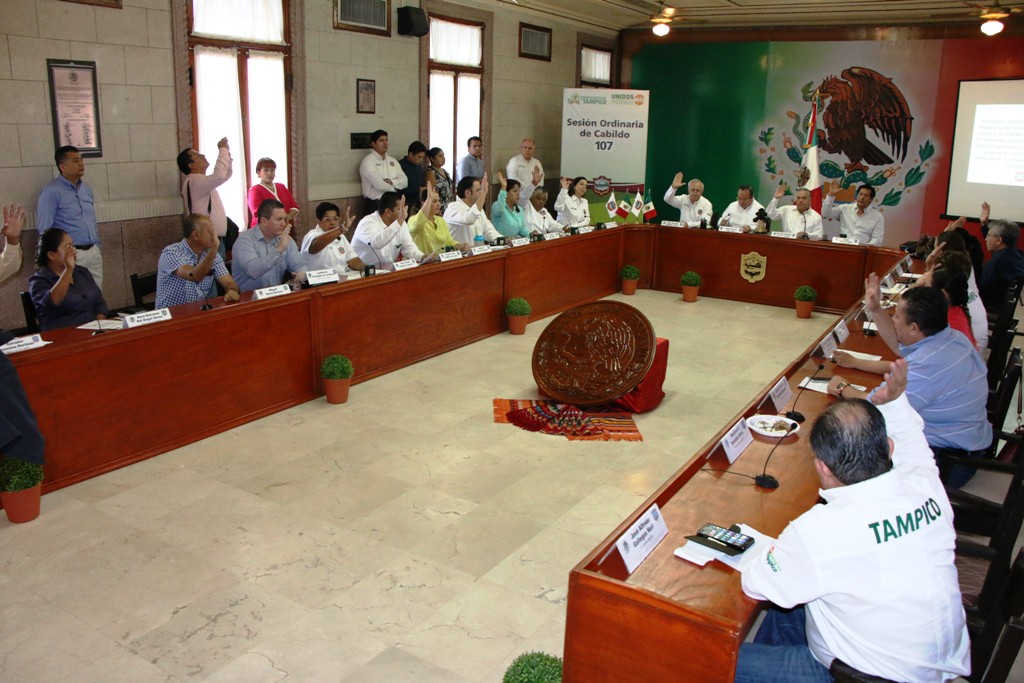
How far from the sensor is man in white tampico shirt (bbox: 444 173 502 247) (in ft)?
24.6

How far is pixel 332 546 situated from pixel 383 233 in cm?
297

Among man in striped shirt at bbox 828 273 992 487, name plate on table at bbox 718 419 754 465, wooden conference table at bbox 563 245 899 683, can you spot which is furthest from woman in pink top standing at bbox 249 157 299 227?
wooden conference table at bbox 563 245 899 683

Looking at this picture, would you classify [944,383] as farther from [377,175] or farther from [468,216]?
[377,175]

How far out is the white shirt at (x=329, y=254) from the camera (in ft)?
19.8

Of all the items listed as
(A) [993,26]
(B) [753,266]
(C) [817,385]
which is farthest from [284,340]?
(A) [993,26]

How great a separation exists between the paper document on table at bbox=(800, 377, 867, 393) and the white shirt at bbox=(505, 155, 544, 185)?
271 inches

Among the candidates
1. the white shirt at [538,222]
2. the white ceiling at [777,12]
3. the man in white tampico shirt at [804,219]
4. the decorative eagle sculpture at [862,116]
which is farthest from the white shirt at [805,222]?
the decorative eagle sculpture at [862,116]

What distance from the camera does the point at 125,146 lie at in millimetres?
6742

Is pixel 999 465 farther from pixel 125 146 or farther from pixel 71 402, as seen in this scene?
pixel 125 146

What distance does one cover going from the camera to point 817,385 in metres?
4.24

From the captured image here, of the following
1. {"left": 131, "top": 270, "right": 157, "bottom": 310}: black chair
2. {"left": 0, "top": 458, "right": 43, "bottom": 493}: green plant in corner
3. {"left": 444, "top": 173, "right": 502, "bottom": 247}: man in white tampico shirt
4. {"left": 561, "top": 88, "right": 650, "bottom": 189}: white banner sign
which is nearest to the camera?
{"left": 0, "top": 458, "right": 43, "bottom": 493}: green plant in corner

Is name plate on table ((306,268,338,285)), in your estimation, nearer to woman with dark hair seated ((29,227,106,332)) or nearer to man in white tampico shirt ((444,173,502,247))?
woman with dark hair seated ((29,227,106,332))

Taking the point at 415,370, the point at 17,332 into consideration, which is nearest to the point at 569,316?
the point at 415,370

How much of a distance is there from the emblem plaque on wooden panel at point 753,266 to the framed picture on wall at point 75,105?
5823 millimetres
